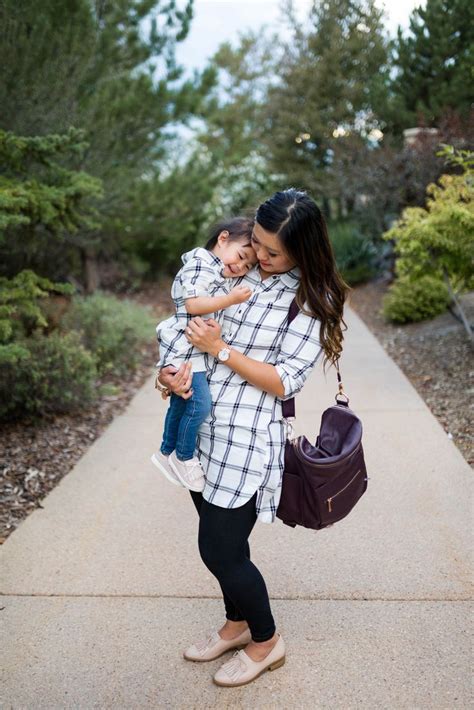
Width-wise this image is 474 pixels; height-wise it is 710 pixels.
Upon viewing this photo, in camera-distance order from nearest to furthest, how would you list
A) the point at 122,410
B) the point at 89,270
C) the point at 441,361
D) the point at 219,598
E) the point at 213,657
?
the point at 213,657 → the point at 219,598 → the point at 122,410 → the point at 441,361 → the point at 89,270

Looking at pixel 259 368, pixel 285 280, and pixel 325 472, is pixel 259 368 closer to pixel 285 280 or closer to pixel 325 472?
pixel 285 280

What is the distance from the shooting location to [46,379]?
17.5 ft

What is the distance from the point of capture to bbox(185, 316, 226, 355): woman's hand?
7.23ft

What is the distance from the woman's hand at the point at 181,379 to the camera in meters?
2.26

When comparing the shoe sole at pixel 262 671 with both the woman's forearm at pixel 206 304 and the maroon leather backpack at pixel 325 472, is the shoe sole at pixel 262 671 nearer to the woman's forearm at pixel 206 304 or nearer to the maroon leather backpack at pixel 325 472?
the maroon leather backpack at pixel 325 472

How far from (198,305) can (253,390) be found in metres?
0.35

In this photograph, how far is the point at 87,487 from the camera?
4383 millimetres

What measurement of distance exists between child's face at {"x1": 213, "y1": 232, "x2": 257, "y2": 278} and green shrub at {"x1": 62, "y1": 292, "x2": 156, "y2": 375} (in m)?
4.55

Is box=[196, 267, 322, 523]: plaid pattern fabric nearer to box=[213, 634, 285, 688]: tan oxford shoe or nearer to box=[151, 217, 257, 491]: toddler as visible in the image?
box=[151, 217, 257, 491]: toddler

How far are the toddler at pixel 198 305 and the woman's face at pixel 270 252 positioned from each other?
0.07 m

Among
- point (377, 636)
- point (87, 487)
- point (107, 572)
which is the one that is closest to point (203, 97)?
point (87, 487)

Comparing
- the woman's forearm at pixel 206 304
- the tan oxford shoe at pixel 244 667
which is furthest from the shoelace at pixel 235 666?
the woman's forearm at pixel 206 304

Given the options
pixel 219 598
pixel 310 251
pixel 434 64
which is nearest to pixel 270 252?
pixel 310 251

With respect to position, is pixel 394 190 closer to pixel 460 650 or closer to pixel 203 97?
pixel 203 97
